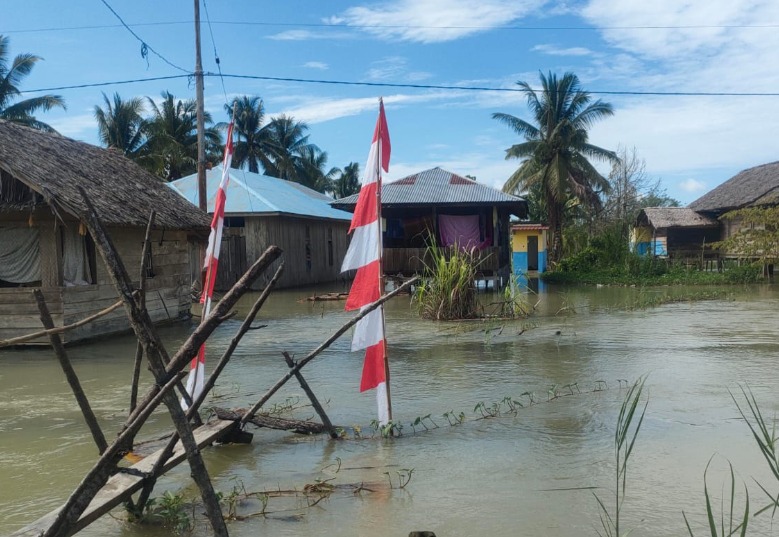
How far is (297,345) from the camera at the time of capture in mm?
10945

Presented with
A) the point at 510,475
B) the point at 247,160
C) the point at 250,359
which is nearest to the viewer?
the point at 510,475

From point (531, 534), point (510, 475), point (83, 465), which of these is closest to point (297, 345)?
point (83, 465)

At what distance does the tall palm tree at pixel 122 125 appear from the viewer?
1167 inches

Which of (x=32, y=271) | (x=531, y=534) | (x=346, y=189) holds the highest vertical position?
(x=346, y=189)

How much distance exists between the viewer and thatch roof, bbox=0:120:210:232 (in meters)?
Answer: 10.2

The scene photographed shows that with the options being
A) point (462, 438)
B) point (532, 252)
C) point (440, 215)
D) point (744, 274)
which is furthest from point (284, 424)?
point (532, 252)

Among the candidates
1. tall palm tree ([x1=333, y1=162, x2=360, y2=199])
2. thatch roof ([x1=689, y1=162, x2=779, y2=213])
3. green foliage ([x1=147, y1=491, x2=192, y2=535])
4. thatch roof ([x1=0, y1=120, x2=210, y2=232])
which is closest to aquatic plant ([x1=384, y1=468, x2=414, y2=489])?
green foliage ([x1=147, y1=491, x2=192, y2=535])

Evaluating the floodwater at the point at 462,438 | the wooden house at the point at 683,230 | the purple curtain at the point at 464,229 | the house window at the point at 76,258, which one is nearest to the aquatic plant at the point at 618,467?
the floodwater at the point at 462,438

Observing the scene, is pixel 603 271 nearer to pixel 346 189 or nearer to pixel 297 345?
pixel 297 345

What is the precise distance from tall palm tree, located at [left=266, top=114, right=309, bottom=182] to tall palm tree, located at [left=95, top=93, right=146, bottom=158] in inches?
406

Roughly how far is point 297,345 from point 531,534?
7.34m

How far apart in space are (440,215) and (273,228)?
554 cm

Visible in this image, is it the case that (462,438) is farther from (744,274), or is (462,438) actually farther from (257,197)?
(744,274)

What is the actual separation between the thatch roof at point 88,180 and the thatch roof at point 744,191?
857 inches
